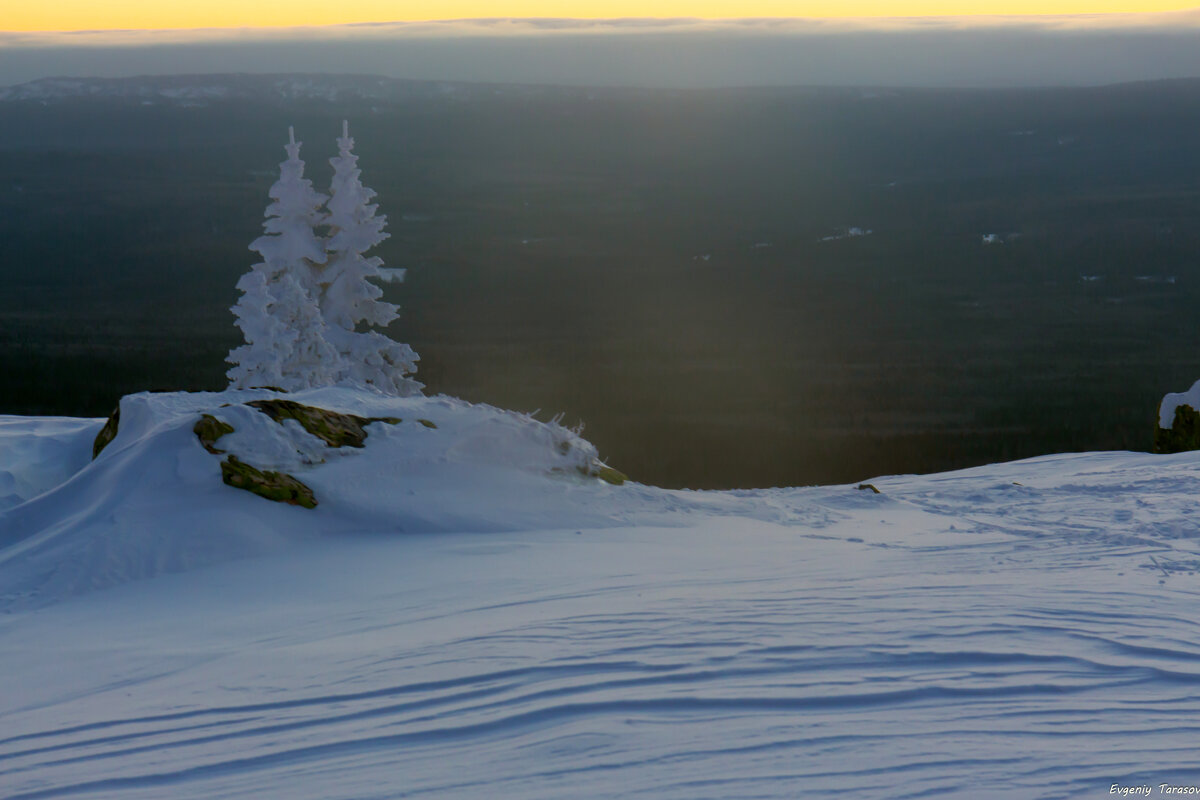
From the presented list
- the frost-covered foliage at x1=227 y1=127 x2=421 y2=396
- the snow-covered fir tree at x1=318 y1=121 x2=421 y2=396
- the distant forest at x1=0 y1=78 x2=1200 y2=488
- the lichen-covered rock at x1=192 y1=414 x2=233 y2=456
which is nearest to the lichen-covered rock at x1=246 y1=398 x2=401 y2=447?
the lichen-covered rock at x1=192 y1=414 x2=233 y2=456

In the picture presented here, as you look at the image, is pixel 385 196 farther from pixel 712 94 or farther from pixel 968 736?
pixel 968 736

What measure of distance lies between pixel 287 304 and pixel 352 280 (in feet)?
7.11

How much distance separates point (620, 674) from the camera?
15.7 feet

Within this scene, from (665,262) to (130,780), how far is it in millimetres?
104359

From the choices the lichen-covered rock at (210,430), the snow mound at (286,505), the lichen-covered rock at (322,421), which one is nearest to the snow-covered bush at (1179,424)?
the snow mound at (286,505)

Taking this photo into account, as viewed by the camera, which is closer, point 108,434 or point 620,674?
point 620,674

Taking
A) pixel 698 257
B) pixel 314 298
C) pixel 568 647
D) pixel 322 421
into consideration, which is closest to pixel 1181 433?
pixel 322 421

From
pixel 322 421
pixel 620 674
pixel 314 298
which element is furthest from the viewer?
pixel 314 298

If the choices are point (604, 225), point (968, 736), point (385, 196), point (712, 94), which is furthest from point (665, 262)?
point (968, 736)

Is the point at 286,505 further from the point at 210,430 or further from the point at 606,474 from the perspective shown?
the point at 606,474

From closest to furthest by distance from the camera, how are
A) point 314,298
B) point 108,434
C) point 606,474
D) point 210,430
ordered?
point 210,430 → point 606,474 → point 108,434 → point 314,298

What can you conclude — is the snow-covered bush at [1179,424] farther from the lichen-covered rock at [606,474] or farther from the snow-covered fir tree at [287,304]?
the snow-covered fir tree at [287,304]

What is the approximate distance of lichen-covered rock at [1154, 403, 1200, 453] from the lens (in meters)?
17.3

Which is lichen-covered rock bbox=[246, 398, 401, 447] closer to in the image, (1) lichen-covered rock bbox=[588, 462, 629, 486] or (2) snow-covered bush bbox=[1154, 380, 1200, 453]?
(1) lichen-covered rock bbox=[588, 462, 629, 486]
